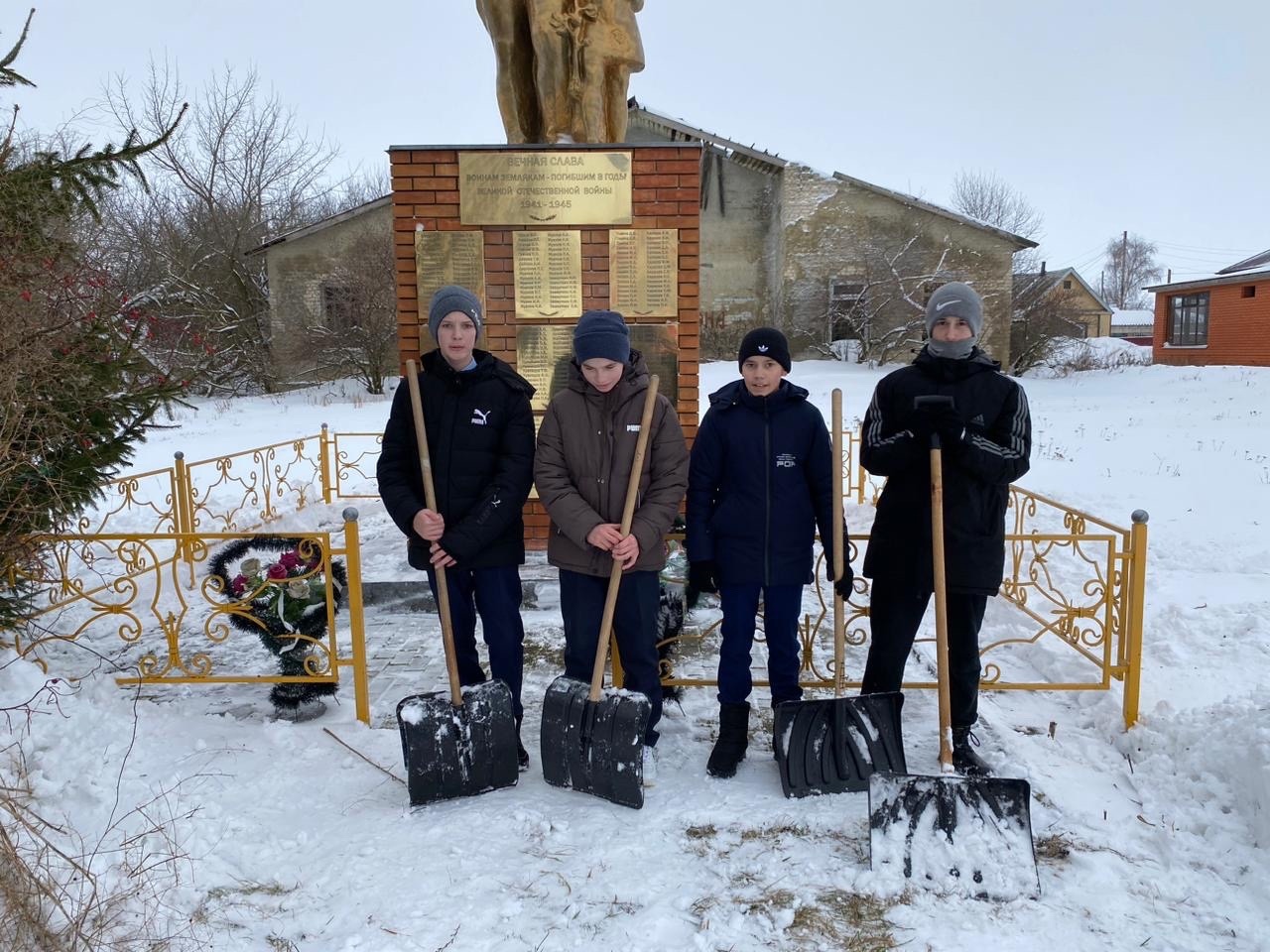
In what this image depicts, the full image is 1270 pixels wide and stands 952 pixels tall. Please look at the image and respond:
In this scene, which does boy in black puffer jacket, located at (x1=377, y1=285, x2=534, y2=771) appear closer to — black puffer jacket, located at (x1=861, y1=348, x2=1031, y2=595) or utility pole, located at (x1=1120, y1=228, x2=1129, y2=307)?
black puffer jacket, located at (x1=861, y1=348, x2=1031, y2=595)

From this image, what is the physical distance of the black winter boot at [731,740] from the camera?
9.98ft

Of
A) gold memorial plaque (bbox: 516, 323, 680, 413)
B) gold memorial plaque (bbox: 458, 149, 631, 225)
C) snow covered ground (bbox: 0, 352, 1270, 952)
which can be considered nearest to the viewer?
snow covered ground (bbox: 0, 352, 1270, 952)

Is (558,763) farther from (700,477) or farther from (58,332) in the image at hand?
(58,332)

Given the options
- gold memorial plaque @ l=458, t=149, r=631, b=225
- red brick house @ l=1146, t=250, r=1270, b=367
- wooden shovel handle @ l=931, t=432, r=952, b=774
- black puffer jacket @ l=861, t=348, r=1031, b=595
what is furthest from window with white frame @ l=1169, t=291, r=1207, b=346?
wooden shovel handle @ l=931, t=432, r=952, b=774

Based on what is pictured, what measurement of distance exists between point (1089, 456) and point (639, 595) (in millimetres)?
8929

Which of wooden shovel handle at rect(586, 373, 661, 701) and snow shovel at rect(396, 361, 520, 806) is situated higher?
wooden shovel handle at rect(586, 373, 661, 701)

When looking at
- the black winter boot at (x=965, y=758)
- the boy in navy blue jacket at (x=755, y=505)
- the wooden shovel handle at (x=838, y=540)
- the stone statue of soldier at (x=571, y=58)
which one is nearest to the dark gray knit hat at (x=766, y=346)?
the boy in navy blue jacket at (x=755, y=505)

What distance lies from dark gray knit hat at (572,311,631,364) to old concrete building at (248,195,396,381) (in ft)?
57.4

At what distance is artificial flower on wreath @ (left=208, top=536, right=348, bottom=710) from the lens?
3.59 meters

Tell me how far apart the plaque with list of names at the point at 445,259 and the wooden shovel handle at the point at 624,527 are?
7.77 feet

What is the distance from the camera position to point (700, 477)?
3.02m

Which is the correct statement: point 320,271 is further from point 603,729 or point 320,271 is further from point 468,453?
point 603,729

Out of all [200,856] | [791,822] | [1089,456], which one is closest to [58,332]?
[200,856]

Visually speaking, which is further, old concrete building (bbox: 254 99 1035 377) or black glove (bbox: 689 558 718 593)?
old concrete building (bbox: 254 99 1035 377)
